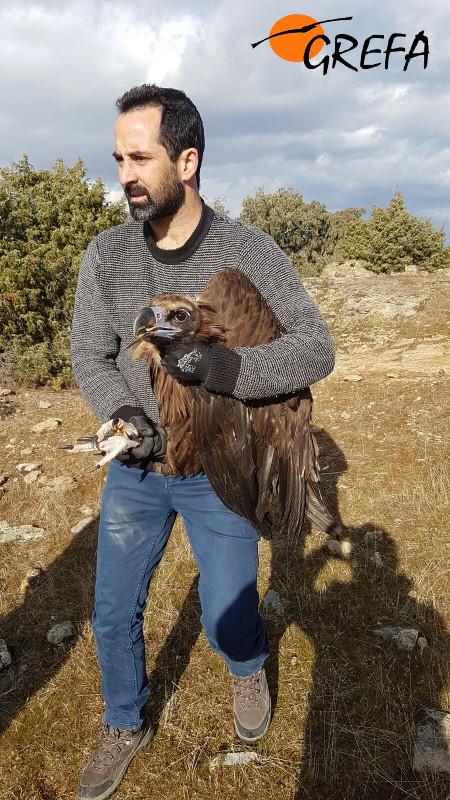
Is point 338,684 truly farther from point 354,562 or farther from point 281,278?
point 281,278

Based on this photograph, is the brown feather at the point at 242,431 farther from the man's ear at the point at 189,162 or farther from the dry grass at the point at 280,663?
the dry grass at the point at 280,663

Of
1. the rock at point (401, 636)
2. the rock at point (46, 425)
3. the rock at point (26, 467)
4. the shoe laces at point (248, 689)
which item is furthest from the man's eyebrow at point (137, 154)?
the rock at point (46, 425)

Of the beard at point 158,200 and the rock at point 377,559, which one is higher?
the beard at point 158,200

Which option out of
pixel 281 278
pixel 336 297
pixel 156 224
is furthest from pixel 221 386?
pixel 336 297

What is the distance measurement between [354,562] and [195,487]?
85.2 inches

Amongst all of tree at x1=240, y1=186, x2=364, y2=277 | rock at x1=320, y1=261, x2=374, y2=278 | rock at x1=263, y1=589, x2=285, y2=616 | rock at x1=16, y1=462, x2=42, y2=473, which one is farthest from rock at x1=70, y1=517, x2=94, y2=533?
tree at x1=240, y1=186, x2=364, y2=277

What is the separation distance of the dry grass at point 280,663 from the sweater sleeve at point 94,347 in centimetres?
185

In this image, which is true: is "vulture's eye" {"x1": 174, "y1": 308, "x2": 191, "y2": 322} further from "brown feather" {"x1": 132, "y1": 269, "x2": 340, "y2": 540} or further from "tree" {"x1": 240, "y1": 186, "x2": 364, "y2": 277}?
"tree" {"x1": 240, "y1": 186, "x2": 364, "y2": 277}

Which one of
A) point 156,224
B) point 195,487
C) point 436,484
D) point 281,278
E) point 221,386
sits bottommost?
point 436,484

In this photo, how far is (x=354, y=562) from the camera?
4164 mm

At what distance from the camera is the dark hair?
235 cm

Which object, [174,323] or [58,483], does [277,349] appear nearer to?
[174,323]

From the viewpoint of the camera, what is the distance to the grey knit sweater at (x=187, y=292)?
2141 mm

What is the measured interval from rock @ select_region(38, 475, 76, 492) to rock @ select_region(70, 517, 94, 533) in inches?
27.5
